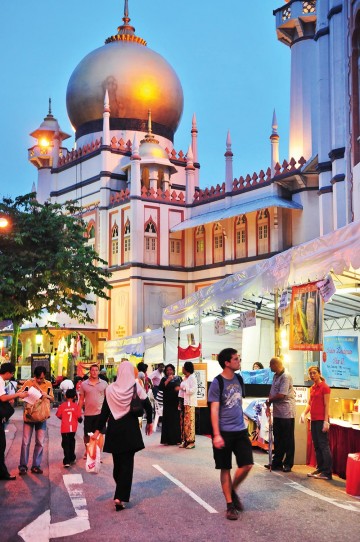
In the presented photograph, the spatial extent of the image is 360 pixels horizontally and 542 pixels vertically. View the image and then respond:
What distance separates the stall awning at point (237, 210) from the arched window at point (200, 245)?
2.21ft

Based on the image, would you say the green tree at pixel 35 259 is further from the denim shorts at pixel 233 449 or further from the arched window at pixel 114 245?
the denim shorts at pixel 233 449

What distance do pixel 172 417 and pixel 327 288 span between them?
5596 mm

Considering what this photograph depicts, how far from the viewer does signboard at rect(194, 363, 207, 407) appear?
15555 mm

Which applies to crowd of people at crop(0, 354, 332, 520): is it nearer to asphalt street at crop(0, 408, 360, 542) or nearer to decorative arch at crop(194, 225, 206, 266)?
asphalt street at crop(0, 408, 360, 542)

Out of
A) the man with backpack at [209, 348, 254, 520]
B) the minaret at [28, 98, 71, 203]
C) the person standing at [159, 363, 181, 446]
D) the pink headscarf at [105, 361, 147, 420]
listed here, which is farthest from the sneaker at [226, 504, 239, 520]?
the minaret at [28, 98, 71, 203]

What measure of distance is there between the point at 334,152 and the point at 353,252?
1193cm

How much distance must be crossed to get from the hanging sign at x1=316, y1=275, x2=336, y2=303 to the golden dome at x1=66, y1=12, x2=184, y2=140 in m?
33.3

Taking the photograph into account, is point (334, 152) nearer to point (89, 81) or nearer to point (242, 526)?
point (242, 526)

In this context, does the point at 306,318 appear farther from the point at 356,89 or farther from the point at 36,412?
the point at 356,89

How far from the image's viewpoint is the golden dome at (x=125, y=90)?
1672 inches

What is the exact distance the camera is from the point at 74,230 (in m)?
26.3

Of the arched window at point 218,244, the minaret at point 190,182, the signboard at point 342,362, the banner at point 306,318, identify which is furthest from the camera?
the minaret at point 190,182

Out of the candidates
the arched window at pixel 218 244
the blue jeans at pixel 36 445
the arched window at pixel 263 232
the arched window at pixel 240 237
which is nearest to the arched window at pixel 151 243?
the arched window at pixel 218 244

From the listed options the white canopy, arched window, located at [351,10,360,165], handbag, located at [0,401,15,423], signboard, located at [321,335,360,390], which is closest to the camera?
the white canopy
